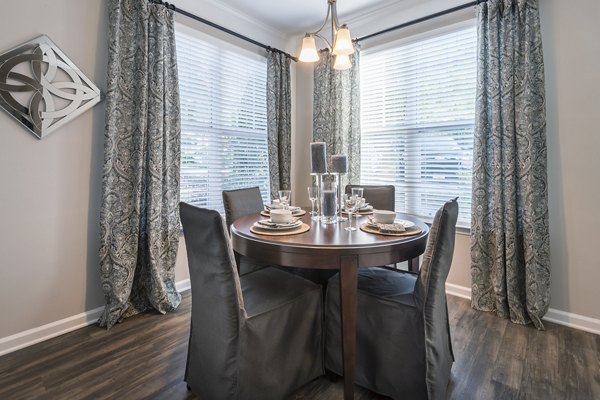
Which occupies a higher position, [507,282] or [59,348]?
[507,282]

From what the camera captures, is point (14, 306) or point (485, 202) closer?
point (14, 306)

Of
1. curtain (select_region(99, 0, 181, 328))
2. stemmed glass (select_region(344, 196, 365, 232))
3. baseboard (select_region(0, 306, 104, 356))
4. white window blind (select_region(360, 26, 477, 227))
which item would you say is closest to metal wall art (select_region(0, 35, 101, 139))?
curtain (select_region(99, 0, 181, 328))

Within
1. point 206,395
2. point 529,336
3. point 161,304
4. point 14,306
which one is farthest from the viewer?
point 161,304

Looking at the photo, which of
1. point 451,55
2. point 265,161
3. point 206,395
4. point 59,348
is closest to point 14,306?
point 59,348

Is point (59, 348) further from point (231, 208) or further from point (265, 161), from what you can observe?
point (265, 161)

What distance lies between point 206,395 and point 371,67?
323 centimetres

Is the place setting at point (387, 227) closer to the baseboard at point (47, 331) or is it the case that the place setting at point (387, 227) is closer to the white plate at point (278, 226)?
the white plate at point (278, 226)

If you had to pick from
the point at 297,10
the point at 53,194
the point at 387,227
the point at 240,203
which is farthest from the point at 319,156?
the point at 297,10

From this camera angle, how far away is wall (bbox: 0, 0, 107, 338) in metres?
1.91

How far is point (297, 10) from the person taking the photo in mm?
3191

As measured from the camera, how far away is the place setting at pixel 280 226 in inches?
65.3

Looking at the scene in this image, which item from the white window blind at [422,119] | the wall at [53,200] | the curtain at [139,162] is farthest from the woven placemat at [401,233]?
the wall at [53,200]

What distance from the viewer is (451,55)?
2.78 metres

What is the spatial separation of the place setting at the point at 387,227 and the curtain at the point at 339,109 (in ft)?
5.09
